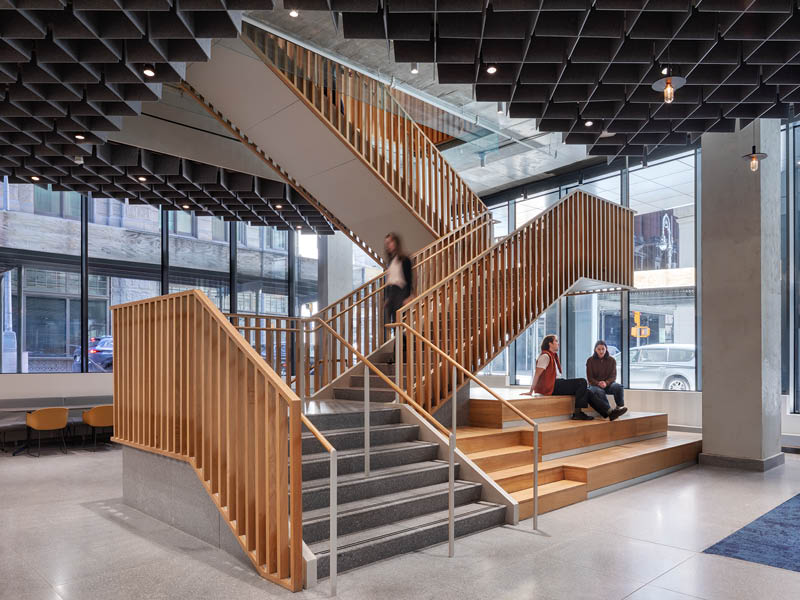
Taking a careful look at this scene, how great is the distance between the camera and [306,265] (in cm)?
1493

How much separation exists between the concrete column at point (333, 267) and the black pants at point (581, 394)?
658 centimetres

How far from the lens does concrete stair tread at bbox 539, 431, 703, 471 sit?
21.3ft

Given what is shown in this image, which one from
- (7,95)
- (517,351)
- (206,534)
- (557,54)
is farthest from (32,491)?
(517,351)

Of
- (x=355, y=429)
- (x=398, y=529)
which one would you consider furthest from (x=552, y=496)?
Result: (x=355, y=429)

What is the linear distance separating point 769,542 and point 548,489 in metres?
1.86

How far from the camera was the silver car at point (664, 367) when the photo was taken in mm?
11156

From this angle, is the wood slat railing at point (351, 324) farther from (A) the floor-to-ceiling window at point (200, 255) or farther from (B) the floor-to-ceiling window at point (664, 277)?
(A) the floor-to-ceiling window at point (200, 255)

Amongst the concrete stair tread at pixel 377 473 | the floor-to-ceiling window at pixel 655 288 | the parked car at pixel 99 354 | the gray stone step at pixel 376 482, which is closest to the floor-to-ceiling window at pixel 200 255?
the parked car at pixel 99 354

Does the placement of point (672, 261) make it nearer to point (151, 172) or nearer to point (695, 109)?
point (695, 109)

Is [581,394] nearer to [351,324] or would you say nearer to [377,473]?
[351,324]

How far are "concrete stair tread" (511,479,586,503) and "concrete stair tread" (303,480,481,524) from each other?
461 millimetres

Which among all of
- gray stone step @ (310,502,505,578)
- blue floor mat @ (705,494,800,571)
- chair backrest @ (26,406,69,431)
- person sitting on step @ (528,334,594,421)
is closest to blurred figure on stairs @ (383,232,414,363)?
person sitting on step @ (528,334,594,421)

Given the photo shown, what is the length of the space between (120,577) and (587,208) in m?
8.15

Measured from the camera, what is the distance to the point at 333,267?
13867mm
